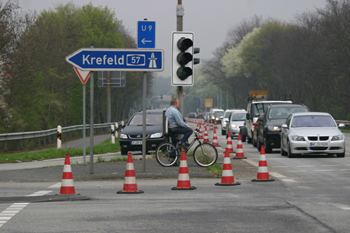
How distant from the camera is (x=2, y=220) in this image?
8.12m

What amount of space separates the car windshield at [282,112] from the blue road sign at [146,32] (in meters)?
8.98

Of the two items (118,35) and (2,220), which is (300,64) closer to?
(118,35)

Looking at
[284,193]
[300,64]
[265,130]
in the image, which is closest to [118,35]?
[300,64]

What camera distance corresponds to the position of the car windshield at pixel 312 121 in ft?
67.2

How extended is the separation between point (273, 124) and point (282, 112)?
1399 millimetres

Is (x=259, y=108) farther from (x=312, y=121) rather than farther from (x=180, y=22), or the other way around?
(x=180, y=22)

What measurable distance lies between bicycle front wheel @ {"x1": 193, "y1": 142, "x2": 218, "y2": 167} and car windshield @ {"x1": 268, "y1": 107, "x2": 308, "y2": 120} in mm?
8412

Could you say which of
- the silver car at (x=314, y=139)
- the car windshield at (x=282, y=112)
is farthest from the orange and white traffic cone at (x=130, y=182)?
the car windshield at (x=282, y=112)

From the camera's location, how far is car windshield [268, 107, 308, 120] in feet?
79.6

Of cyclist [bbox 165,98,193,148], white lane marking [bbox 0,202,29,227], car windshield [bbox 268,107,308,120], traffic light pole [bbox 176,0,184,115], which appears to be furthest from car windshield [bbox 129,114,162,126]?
white lane marking [bbox 0,202,29,227]

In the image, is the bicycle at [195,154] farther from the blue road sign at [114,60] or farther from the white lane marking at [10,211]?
the white lane marking at [10,211]

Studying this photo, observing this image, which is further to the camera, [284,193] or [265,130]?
[265,130]

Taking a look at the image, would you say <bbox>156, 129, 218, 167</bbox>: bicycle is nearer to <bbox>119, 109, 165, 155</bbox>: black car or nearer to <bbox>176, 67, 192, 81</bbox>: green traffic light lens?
<bbox>176, 67, 192, 81</bbox>: green traffic light lens

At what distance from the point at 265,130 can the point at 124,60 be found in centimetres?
997
